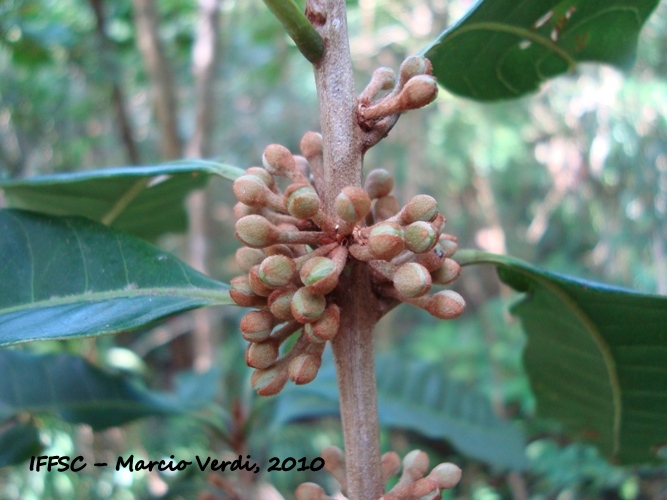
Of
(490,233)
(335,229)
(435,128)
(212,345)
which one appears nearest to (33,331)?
(335,229)

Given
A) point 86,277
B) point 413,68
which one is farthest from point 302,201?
point 86,277

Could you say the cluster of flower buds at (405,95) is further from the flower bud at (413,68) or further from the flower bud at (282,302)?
the flower bud at (282,302)

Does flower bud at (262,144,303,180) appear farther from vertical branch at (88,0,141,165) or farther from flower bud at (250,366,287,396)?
vertical branch at (88,0,141,165)

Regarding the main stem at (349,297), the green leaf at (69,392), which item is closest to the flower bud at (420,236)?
the main stem at (349,297)

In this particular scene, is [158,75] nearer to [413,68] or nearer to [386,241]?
[413,68]

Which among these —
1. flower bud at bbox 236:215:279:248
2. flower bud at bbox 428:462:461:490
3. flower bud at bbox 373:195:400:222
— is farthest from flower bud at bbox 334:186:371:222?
flower bud at bbox 428:462:461:490

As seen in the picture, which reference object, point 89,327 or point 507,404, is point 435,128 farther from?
point 89,327
